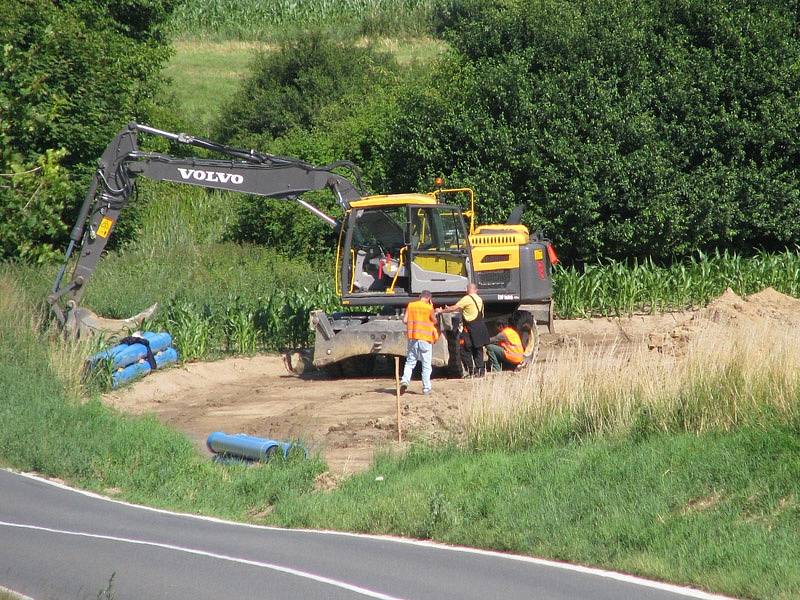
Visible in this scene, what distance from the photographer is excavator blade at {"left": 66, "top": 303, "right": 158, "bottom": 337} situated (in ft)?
67.8

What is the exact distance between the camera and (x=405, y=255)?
2062 cm

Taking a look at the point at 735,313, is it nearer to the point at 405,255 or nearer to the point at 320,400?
the point at 405,255

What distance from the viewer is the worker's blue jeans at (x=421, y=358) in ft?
61.9

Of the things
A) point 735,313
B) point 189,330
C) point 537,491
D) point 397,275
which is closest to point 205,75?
point 189,330

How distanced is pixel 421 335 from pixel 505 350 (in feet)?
10.2

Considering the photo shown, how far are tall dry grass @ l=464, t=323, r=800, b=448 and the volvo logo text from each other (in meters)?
7.87

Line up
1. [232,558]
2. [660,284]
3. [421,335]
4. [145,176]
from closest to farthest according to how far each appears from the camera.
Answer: [232,558] < [421,335] < [145,176] < [660,284]

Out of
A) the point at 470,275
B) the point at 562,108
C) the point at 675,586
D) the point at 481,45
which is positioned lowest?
the point at 675,586

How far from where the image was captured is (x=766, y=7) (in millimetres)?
31516

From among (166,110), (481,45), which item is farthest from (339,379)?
(166,110)

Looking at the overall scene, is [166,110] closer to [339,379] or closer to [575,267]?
[575,267]

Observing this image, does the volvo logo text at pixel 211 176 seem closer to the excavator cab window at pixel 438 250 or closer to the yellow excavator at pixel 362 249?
the yellow excavator at pixel 362 249

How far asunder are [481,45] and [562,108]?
14.2ft

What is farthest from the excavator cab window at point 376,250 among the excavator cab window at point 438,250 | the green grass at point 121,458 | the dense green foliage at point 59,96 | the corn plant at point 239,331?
the dense green foliage at point 59,96
